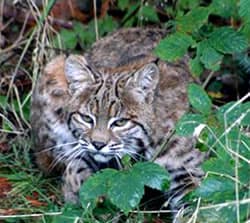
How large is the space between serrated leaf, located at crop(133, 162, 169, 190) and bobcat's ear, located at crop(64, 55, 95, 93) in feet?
3.09

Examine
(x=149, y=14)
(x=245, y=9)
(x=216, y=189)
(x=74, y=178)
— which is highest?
(x=245, y=9)

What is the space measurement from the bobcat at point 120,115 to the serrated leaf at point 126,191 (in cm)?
78

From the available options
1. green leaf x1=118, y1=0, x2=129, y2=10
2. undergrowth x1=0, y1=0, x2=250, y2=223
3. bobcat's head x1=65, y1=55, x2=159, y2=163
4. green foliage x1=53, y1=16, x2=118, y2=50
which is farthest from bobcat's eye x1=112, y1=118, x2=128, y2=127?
green leaf x1=118, y1=0, x2=129, y2=10

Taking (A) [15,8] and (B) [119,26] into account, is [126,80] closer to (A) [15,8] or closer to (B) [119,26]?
(B) [119,26]

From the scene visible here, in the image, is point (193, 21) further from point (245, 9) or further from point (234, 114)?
point (234, 114)

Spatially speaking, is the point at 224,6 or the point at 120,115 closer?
the point at 120,115

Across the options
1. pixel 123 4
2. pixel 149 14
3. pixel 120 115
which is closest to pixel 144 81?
pixel 120 115

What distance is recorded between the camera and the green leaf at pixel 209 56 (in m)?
4.59

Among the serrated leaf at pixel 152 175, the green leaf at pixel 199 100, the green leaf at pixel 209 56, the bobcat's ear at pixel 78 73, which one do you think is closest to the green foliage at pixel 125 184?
the serrated leaf at pixel 152 175

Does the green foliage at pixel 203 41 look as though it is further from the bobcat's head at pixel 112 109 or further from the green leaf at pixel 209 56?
the bobcat's head at pixel 112 109

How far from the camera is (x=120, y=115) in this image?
200 inches

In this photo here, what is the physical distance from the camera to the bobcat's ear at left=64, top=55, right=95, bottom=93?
5.17 metres

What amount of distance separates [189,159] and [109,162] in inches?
16.6

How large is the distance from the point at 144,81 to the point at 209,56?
617 mm
